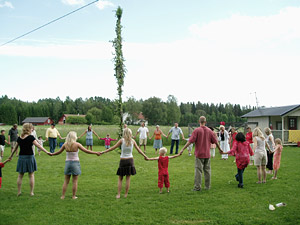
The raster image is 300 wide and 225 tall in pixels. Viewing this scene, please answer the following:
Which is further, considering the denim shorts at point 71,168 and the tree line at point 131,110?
the tree line at point 131,110

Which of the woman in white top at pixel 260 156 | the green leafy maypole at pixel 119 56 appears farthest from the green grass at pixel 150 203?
the green leafy maypole at pixel 119 56

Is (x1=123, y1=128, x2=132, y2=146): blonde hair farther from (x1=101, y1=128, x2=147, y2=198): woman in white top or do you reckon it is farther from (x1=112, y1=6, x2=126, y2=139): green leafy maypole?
(x1=112, y1=6, x2=126, y2=139): green leafy maypole

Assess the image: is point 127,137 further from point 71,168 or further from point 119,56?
point 119,56

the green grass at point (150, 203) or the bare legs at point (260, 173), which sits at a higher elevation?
the bare legs at point (260, 173)

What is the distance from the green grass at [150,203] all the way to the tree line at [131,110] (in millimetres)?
63761

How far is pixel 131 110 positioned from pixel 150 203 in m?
95.1

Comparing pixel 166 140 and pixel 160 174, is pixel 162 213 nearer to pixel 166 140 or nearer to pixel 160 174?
pixel 160 174

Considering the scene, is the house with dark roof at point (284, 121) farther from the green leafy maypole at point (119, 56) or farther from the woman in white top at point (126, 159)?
the woman in white top at point (126, 159)

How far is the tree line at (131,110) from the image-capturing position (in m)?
94.9

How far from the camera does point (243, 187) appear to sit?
325 inches

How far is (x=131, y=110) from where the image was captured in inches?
3989

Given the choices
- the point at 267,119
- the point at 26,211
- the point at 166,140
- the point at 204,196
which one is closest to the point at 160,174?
the point at 204,196

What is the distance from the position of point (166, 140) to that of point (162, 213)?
892 inches

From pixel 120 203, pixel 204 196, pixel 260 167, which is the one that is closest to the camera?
pixel 120 203
